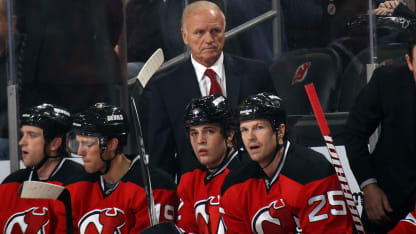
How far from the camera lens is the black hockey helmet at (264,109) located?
2109 millimetres

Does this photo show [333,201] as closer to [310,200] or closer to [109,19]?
[310,200]

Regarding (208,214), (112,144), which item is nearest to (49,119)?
(112,144)

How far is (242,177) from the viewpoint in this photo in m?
2.22

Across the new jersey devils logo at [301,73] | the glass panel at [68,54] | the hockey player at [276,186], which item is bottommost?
the hockey player at [276,186]

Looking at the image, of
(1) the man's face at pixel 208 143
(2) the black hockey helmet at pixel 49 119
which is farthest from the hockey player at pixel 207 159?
(2) the black hockey helmet at pixel 49 119

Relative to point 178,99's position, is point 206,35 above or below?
above

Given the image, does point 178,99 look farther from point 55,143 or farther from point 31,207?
point 31,207

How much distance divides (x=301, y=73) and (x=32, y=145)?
1.16 meters

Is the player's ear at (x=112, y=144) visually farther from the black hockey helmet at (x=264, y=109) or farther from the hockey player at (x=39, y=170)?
the black hockey helmet at (x=264, y=109)

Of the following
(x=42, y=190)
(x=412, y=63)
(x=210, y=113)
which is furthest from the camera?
(x=210, y=113)

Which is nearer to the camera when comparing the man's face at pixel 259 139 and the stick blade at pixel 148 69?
the stick blade at pixel 148 69

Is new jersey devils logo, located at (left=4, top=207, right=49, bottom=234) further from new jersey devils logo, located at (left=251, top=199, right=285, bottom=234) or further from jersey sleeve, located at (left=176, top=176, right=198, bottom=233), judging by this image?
new jersey devils logo, located at (left=251, top=199, right=285, bottom=234)

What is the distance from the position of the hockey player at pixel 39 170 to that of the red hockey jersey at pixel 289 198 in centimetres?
76

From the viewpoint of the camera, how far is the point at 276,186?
2115mm
